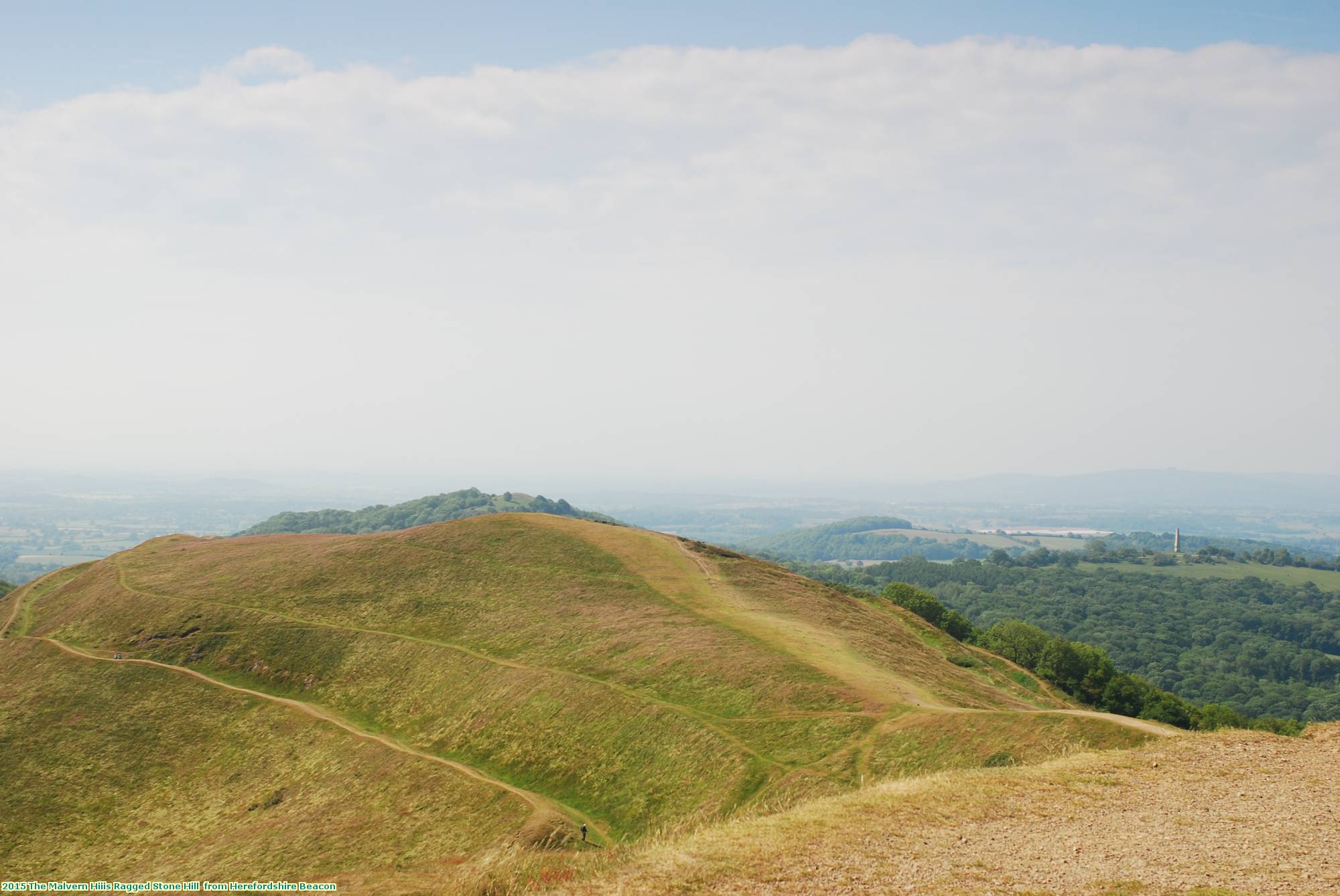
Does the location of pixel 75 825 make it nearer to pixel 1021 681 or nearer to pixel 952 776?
pixel 952 776

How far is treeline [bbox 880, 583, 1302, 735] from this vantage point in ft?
265

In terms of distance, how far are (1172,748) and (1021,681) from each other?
42.5 meters

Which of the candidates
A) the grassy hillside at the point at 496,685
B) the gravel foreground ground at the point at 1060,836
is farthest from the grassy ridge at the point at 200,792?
the gravel foreground ground at the point at 1060,836

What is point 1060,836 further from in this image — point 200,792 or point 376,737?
point 200,792

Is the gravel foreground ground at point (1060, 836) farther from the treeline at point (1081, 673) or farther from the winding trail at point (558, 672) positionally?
the treeline at point (1081, 673)

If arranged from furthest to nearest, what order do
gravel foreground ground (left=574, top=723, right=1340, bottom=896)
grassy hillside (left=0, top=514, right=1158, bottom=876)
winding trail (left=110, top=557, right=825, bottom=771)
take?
winding trail (left=110, top=557, right=825, bottom=771), grassy hillside (left=0, top=514, right=1158, bottom=876), gravel foreground ground (left=574, top=723, right=1340, bottom=896)

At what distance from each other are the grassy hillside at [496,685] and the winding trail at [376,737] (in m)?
0.22

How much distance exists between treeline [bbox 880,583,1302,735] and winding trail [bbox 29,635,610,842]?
212ft

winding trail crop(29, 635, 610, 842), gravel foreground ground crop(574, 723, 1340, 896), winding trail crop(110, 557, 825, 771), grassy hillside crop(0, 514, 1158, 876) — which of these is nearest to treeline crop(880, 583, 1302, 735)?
grassy hillside crop(0, 514, 1158, 876)

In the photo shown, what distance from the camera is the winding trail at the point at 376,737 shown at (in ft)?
117

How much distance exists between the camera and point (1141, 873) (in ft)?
58.4

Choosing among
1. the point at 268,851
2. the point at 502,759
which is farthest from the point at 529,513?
the point at 268,851

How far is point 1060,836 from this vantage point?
67.3 ft

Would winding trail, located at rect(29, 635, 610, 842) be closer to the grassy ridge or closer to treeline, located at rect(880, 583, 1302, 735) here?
the grassy ridge
